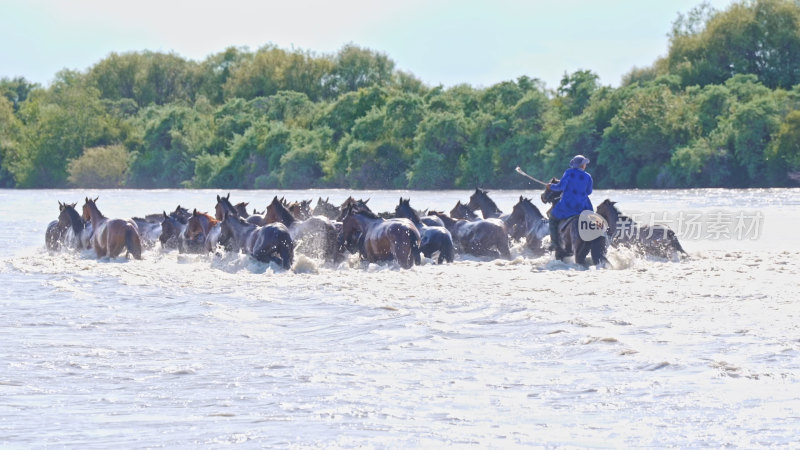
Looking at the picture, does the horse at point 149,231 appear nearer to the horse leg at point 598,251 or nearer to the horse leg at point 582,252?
the horse leg at point 582,252

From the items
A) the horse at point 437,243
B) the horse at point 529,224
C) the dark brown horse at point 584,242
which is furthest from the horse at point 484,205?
the dark brown horse at point 584,242

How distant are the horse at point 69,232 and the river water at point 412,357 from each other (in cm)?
407

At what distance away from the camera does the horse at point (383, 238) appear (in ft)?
54.5

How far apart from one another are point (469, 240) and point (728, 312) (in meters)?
7.60

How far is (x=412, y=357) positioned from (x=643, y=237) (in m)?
8.83

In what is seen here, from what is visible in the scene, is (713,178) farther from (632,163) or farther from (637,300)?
(637,300)

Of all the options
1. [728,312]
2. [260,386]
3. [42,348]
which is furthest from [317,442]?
[728,312]

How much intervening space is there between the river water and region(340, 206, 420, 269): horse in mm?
329

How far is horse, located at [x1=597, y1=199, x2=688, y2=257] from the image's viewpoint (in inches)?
682

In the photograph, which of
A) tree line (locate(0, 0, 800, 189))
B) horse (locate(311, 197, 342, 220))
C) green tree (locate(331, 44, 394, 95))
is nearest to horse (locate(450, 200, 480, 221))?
horse (locate(311, 197, 342, 220))

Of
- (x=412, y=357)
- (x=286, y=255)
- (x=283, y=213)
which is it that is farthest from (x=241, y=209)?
(x=412, y=357)

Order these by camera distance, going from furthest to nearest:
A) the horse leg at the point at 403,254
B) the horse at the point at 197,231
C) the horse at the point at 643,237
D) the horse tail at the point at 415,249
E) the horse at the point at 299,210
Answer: the horse at the point at 299,210 < the horse at the point at 197,231 < the horse at the point at 643,237 < the horse tail at the point at 415,249 < the horse leg at the point at 403,254

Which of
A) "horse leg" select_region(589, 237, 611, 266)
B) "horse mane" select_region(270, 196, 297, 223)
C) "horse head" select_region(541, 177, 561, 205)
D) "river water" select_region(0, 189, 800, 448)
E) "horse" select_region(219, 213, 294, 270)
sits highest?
"horse head" select_region(541, 177, 561, 205)

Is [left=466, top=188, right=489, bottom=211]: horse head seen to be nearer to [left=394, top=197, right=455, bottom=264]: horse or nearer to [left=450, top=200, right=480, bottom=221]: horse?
[left=450, top=200, right=480, bottom=221]: horse
